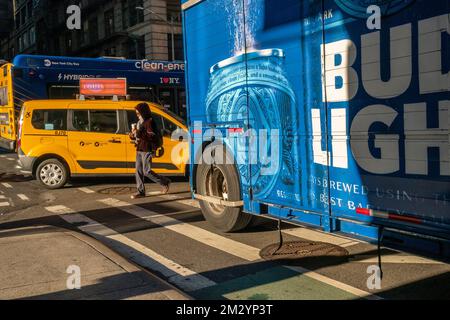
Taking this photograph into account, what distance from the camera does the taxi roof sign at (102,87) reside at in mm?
12992

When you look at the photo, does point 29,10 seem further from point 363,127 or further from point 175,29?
point 363,127

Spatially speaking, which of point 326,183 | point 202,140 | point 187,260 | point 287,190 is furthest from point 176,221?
point 326,183

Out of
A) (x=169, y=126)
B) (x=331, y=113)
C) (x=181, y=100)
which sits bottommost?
(x=331, y=113)

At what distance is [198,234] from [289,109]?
2.42 metres

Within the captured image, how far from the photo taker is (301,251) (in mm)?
5727

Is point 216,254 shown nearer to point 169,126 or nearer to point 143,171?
point 143,171

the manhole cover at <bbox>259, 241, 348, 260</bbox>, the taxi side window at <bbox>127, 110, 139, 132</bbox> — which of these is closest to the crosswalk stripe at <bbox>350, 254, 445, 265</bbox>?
the manhole cover at <bbox>259, 241, 348, 260</bbox>

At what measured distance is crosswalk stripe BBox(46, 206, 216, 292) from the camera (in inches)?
191

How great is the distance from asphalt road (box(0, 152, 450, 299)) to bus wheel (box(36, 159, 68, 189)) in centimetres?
124

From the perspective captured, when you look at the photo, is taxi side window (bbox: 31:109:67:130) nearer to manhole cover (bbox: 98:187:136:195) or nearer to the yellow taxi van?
the yellow taxi van

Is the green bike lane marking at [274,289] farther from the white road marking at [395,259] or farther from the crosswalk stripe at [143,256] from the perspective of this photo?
the white road marking at [395,259]

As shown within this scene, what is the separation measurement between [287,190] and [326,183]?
2.22 ft

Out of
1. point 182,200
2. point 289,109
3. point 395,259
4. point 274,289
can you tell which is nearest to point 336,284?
point 274,289

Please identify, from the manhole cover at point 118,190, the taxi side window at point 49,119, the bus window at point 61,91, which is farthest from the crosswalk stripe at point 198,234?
the bus window at point 61,91
